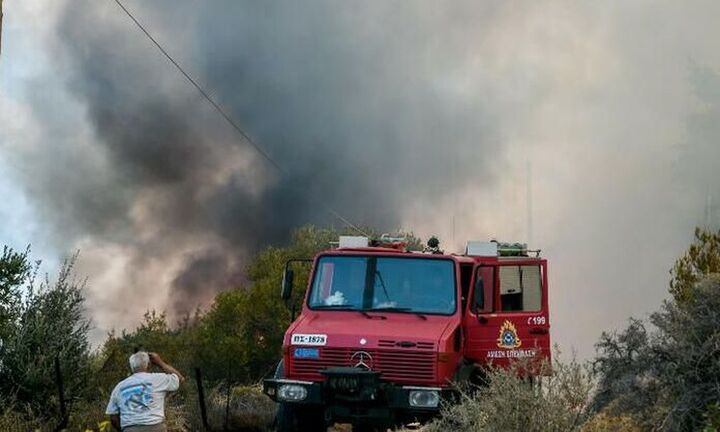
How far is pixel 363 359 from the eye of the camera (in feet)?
51.3

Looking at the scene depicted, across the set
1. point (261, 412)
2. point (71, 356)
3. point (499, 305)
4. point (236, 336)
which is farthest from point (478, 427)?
point (236, 336)

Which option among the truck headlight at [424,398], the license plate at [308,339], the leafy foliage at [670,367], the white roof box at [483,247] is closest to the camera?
the leafy foliage at [670,367]

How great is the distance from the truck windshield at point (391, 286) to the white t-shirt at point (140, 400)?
461cm

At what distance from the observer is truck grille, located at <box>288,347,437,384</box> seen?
608 inches

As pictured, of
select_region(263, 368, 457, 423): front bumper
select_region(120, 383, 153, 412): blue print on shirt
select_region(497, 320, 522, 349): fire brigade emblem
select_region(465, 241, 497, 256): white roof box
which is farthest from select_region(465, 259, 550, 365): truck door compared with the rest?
select_region(120, 383, 153, 412): blue print on shirt

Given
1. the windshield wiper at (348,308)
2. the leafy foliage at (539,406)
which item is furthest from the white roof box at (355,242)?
the leafy foliage at (539,406)

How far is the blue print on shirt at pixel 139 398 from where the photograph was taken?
12.3 metres

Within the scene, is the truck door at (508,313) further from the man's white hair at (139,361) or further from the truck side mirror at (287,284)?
the man's white hair at (139,361)

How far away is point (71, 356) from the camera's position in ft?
69.4

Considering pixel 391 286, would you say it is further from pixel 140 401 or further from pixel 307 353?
pixel 140 401

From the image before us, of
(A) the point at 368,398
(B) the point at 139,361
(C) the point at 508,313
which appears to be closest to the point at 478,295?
(C) the point at 508,313

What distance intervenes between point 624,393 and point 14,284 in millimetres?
13286

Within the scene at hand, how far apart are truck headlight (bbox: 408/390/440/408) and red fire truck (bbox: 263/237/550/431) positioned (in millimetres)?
14

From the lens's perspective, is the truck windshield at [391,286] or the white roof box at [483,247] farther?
the white roof box at [483,247]
